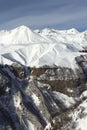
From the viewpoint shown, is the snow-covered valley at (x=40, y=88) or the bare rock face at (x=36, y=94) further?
the snow-covered valley at (x=40, y=88)

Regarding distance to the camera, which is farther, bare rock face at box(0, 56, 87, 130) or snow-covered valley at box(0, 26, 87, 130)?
snow-covered valley at box(0, 26, 87, 130)

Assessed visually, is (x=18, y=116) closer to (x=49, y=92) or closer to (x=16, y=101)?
(x=16, y=101)

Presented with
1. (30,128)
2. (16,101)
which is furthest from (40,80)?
(30,128)

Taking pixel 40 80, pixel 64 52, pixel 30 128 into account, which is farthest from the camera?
pixel 64 52

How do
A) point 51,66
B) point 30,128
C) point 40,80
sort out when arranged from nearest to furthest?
point 30,128
point 40,80
point 51,66

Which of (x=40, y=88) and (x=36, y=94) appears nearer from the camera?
(x=36, y=94)

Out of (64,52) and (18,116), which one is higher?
(64,52)

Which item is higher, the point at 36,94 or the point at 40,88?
the point at 40,88

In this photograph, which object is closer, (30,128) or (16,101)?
(30,128)
